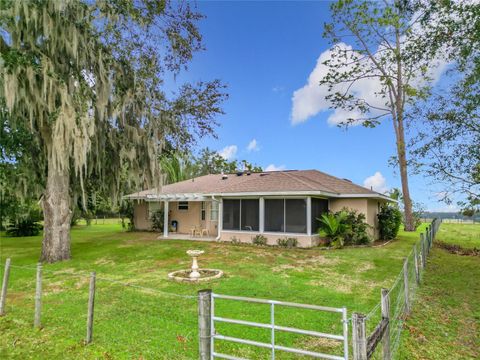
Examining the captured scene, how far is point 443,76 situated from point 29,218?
2448 cm

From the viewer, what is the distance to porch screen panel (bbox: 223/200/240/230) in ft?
53.7

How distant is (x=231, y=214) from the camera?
54.4 ft

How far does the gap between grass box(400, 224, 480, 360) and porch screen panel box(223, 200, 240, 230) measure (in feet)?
27.8

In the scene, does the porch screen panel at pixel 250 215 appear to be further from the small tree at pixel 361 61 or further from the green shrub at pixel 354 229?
the small tree at pixel 361 61

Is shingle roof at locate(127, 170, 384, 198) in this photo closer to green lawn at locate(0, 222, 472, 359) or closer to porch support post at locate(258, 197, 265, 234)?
porch support post at locate(258, 197, 265, 234)

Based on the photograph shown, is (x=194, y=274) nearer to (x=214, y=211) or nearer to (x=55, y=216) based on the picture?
(x=55, y=216)

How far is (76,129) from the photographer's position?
1074cm

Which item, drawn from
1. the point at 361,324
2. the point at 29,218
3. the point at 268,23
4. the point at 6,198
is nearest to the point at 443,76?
the point at 268,23

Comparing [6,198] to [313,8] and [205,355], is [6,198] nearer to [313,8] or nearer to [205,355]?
[205,355]

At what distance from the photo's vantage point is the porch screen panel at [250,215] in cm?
1585

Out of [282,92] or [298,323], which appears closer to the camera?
[298,323]

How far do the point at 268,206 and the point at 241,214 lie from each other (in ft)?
4.96

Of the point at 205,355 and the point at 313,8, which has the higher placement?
the point at 313,8

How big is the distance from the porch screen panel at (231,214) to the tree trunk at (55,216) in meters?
7.16
